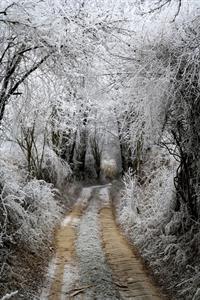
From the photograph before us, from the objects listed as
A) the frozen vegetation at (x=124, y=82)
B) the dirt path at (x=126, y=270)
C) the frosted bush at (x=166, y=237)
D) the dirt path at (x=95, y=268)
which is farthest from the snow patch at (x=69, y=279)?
the frosted bush at (x=166, y=237)

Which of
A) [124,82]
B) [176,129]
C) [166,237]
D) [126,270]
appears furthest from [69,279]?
[124,82]

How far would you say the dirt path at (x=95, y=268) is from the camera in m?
7.73

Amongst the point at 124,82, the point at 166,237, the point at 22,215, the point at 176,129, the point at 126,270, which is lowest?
the point at 126,270

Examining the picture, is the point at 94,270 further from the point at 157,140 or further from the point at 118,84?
the point at 118,84

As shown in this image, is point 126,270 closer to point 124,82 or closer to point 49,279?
point 49,279

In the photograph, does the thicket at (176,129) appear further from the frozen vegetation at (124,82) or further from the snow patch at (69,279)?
the snow patch at (69,279)

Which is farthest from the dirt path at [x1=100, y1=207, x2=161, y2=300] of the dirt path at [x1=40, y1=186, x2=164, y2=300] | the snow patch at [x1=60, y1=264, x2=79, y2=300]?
the snow patch at [x1=60, y1=264, x2=79, y2=300]

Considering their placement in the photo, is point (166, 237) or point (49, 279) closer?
point (49, 279)

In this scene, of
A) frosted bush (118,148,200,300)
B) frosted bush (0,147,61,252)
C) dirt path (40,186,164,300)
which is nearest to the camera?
dirt path (40,186,164,300)

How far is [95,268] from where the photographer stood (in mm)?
9250

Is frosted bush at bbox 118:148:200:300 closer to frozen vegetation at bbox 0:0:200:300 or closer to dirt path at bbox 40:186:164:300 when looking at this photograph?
frozen vegetation at bbox 0:0:200:300

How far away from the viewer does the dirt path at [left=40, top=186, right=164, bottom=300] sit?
7734 millimetres

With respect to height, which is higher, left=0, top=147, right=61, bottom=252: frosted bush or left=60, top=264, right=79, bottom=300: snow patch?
left=0, top=147, right=61, bottom=252: frosted bush

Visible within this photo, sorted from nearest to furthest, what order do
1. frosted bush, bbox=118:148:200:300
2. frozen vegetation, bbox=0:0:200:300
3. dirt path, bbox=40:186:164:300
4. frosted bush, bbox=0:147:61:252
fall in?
frozen vegetation, bbox=0:0:200:300 < dirt path, bbox=40:186:164:300 < frosted bush, bbox=118:148:200:300 < frosted bush, bbox=0:147:61:252
